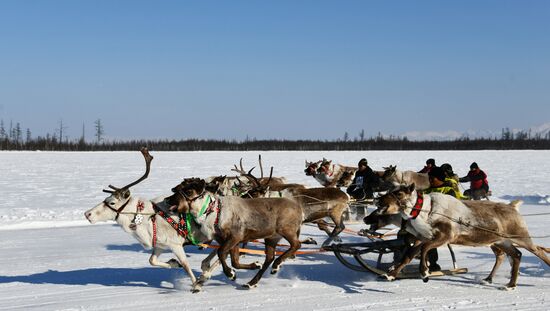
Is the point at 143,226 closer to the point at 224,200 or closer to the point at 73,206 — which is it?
the point at 224,200

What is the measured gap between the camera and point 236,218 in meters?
7.32

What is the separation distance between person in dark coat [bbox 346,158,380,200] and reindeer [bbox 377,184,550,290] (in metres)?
4.45

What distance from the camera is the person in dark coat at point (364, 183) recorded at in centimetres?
1184

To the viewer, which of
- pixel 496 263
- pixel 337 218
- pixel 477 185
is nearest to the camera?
pixel 496 263

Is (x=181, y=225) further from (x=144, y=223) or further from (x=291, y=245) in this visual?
(x=291, y=245)

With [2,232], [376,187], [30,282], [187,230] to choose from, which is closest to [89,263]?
[30,282]

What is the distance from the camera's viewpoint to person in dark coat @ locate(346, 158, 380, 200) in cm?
1184

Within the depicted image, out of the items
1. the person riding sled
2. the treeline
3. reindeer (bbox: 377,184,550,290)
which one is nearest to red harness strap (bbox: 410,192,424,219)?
reindeer (bbox: 377,184,550,290)

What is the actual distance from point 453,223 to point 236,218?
2571mm

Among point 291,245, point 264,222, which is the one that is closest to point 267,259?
point 291,245

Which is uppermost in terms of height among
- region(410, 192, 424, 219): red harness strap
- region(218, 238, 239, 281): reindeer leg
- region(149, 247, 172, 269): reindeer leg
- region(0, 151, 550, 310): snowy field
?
region(410, 192, 424, 219): red harness strap

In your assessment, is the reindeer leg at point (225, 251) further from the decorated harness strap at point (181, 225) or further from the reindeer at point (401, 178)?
the reindeer at point (401, 178)

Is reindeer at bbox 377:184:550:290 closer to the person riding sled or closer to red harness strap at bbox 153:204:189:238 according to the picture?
the person riding sled

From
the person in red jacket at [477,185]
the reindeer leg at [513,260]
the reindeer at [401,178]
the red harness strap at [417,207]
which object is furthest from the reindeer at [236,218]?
the person in red jacket at [477,185]
